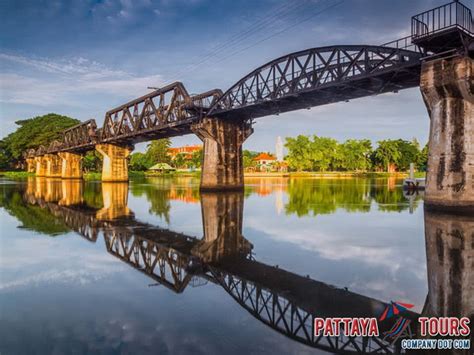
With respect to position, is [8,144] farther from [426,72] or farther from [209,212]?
[426,72]

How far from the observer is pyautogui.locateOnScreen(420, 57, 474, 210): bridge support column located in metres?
24.1

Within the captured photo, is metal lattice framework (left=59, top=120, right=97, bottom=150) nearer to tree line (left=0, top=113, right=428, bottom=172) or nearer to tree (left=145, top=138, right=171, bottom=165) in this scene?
tree line (left=0, top=113, right=428, bottom=172)

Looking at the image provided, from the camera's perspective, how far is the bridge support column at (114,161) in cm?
7731

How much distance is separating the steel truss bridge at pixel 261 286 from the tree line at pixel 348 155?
5278 inches

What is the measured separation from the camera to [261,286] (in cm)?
970

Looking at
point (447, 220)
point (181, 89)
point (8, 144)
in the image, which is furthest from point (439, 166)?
point (8, 144)

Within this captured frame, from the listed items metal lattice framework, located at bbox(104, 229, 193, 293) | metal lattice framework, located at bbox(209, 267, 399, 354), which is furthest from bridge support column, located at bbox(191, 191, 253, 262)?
metal lattice framework, located at bbox(209, 267, 399, 354)

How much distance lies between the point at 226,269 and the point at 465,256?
26.0 ft

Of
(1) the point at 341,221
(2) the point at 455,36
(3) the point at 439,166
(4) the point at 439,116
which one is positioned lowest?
(1) the point at 341,221

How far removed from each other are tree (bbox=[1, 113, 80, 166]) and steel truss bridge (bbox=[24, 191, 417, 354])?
12552 cm

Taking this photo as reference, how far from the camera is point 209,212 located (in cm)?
2661

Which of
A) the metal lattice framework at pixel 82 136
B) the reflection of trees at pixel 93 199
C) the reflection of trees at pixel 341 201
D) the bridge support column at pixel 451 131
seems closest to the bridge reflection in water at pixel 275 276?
the bridge support column at pixel 451 131

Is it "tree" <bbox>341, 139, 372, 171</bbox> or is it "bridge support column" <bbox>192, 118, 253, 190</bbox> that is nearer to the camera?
"bridge support column" <bbox>192, 118, 253, 190</bbox>

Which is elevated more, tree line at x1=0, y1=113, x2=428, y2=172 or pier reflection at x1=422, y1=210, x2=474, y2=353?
tree line at x1=0, y1=113, x2=428, y2=172
